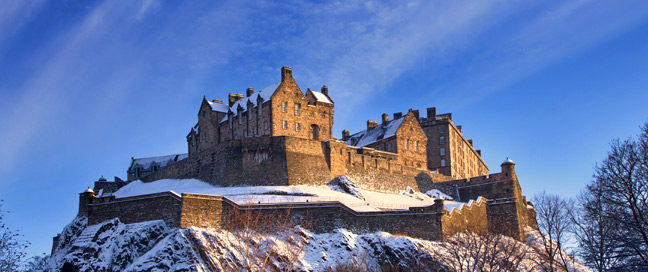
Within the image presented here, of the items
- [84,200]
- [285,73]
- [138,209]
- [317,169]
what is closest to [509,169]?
[317,169]

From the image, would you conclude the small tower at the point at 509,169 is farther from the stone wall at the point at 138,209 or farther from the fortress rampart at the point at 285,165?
the stone wall at the point at 138,209

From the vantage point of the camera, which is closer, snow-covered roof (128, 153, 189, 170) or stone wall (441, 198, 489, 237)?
stone wall (441, 198, 489, 237)

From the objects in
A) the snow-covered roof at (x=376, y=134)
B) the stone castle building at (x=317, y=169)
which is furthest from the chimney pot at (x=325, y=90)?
the snow-covered roof at (x=376, y=134)

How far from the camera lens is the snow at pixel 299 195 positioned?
55.9 meters

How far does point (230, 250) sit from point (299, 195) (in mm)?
14659

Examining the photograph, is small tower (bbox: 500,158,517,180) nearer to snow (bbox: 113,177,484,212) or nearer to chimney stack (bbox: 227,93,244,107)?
snow (bbox: 113,177,484,212)

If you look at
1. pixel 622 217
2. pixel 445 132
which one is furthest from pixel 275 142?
pixel 622 217

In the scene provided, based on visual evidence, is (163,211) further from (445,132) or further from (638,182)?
(445,132)

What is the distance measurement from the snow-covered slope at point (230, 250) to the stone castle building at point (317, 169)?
1.64m

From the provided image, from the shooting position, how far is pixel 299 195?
58250 mm

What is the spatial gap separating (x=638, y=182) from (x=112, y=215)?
39417mm

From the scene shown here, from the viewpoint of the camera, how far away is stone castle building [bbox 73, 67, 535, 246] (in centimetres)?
5100

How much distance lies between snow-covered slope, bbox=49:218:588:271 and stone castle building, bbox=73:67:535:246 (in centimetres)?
164

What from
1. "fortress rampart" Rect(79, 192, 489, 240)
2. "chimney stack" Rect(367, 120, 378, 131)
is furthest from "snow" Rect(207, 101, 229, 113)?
"fortress rampart" Rect(79, 192, 489, 240)
